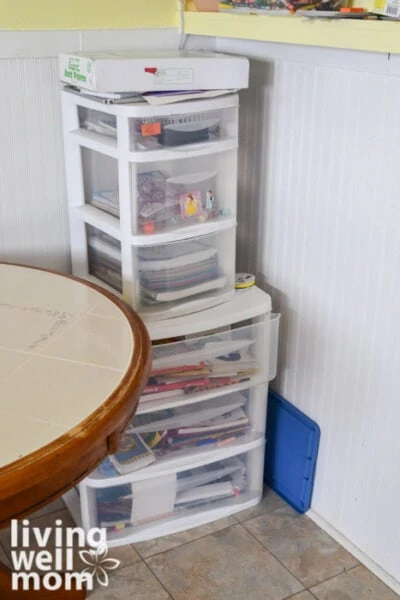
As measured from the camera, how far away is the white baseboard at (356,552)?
1.60 meters

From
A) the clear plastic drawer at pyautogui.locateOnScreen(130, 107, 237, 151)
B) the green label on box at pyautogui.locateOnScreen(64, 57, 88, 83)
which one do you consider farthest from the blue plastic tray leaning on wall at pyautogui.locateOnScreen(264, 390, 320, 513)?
the green label on box at pyautogui.locateOnScreen(64, 57, 88, 83)

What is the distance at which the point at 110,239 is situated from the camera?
1684mm

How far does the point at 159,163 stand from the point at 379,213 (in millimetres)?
495

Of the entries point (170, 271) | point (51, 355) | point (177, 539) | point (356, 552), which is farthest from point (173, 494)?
point (51, 355)

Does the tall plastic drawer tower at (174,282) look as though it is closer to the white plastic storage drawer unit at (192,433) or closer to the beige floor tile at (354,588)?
the white plastic storage drawer unit at (192,433)

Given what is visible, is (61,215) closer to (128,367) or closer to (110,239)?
(110,239)

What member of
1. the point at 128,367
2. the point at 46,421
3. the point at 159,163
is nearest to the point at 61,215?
the point at 159,163

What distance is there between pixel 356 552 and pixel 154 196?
98 cm

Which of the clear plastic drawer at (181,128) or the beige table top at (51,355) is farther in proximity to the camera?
the clear plastic drawer at (181,128)

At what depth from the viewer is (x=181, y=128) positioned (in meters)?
1.52

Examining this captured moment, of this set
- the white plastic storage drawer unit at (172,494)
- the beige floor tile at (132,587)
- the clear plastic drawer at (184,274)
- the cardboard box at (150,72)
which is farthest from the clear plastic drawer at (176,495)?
the cardboard box at (150,72)

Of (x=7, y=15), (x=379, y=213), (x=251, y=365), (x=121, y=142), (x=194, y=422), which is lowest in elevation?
(x=194, y=422)

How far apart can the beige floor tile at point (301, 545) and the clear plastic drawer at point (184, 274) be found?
60 cm

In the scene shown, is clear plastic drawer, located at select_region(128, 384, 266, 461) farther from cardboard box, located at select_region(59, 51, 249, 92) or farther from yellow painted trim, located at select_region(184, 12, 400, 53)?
yellow painted trim, located at select_region(184, 12, 400, 53)
